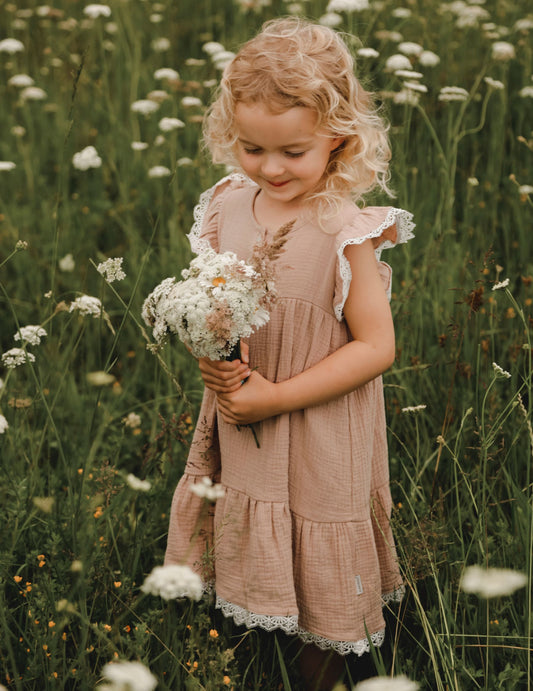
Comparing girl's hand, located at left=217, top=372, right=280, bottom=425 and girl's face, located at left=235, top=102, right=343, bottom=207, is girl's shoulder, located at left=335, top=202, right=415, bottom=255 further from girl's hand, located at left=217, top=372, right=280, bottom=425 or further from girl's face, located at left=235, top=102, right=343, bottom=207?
girl's hand, located at left=217, top=372, right=280, bottom=425

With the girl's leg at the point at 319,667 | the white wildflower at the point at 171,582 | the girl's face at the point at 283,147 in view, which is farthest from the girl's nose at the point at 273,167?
the girl's leg at the point at 319,667

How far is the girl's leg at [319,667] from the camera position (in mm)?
→ 1838

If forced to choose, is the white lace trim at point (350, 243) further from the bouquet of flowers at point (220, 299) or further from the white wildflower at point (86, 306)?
the white wildflower at point (86, 306)

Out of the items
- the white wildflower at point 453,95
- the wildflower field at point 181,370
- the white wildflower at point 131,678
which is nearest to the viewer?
the white wildflower at point 131,678

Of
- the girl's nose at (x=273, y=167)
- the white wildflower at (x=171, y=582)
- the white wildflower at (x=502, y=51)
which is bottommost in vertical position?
the white wildflower at (x=171, y=582)

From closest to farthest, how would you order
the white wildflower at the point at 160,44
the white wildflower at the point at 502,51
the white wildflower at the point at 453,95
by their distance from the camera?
the white wildflower at the point at 453,95
the white wildflower at the point at 502,51
the white wildflower at the point at 160,44

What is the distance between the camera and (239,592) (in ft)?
5.81

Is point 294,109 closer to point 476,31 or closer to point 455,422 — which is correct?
point 455,422

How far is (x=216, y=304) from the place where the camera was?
53.9 inches

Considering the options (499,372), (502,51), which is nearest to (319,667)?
(499,372)

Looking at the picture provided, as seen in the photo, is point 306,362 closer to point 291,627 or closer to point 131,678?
point 291,627

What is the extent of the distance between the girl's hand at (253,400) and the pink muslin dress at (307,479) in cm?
8

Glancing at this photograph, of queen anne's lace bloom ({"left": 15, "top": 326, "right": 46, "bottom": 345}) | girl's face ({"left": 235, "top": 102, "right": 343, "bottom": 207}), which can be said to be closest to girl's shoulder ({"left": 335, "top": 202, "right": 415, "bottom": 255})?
girl's face ({"left": 235, "top": 102, "right": 343, "bottom": 207})

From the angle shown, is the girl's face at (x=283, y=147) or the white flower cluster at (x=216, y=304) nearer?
the white flower cluster at (x=216, y=304)
